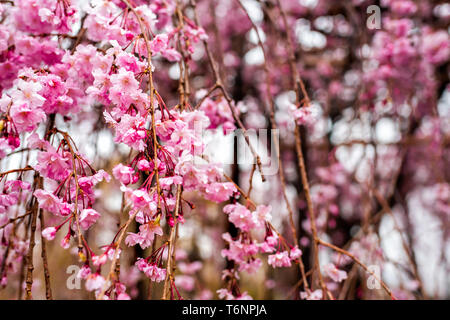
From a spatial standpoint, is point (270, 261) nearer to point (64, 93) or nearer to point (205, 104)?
point (205, 104)

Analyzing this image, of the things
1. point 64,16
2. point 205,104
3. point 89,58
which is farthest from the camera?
point 205,104

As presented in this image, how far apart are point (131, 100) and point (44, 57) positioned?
570 millimetres

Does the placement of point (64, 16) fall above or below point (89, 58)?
above

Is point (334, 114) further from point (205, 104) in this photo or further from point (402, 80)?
point (205, 104)

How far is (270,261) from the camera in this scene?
129cm

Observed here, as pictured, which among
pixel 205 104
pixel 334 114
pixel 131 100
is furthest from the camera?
pixel 334 114

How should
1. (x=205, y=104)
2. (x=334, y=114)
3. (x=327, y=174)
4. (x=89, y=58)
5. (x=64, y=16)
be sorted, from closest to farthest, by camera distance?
1. (x=89, y=58)
2. (x=64, y=16)
3. (x=205, y=104)
4. (x=327, y=174)
5. (x=334, y=114)

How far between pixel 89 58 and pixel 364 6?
9.94 feet

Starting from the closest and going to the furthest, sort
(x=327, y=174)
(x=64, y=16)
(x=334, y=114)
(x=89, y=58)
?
(x=89, y=58), (x=64, y=16), (x=327, y=174), (x=334, y=114)

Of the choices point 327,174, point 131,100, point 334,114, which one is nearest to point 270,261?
point 131,100
